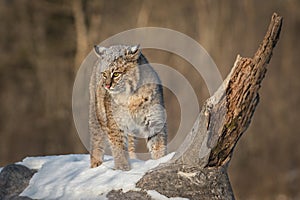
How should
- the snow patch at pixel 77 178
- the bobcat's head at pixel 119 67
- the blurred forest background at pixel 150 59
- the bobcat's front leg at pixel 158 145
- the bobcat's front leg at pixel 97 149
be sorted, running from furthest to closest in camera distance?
the blurred forest background at pixel 150 59 → the bobcat's front leg at pixel 158 145 → the bobcat's front leg at pixel 97 149 → the bobcat's head at pixel 119 67 → the snow patch at pixel 77 178

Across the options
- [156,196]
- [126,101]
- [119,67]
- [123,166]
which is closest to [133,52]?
[119,67]

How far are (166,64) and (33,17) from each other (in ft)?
14.1

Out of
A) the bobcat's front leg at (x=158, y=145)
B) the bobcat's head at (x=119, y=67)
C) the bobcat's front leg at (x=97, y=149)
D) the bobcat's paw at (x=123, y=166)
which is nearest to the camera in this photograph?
the bobcat's paw at (x=123, y=166)

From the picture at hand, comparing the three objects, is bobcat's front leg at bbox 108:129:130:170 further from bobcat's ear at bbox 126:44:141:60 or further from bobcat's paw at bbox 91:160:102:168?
bobcat's ear at bbox 126:44:141:60

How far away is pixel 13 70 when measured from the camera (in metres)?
17.9

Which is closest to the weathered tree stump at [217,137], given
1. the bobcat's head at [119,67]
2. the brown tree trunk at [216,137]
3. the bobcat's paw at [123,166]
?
the brown tree trunk at [216,137]

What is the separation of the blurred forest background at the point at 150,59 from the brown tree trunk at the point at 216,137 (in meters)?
7.77

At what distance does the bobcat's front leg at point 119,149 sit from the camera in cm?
580

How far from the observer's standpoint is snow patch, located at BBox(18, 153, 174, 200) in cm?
538

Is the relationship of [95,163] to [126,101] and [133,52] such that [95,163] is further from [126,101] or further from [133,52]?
[133,52]

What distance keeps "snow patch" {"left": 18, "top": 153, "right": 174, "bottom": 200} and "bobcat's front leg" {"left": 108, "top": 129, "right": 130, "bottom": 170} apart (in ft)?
0.24

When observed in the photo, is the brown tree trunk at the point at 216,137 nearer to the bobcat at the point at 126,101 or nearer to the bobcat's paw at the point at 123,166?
the bobcat's paw at the point at 123,166

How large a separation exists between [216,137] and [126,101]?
108 cm

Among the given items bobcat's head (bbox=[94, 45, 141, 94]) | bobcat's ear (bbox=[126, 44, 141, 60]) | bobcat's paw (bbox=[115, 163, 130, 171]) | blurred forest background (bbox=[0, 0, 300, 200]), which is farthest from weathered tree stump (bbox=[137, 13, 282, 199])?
blurred forest background (bbox=[0, 0, 300, 200])
